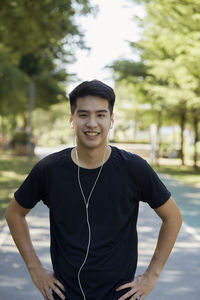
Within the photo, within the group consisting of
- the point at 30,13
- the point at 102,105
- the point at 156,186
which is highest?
the point at 30,13

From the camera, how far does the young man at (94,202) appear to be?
2.50 metres

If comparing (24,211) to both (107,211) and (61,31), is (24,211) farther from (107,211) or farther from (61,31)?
(61,31)

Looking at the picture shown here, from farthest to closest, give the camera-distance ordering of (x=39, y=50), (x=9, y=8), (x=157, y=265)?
1. (x=39, y=50)
2. (x=9, y=8)
3. (x=157, y=265)

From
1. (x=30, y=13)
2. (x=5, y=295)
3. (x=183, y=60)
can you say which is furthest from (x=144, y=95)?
(x=5, y=295)

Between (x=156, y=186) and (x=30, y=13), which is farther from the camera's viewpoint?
(x=30, y=13)

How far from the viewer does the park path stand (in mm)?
5590

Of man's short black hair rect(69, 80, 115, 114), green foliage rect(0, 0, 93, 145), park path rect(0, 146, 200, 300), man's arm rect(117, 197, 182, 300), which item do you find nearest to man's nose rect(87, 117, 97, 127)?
man's short black hair rect(69, 80, 115, 114)

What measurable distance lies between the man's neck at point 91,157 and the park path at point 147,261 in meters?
3.15

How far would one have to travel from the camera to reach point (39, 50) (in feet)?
75.7

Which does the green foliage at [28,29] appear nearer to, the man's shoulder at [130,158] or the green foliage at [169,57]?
the green foliage at [169,57]

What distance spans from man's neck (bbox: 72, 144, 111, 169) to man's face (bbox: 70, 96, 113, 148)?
2 cm

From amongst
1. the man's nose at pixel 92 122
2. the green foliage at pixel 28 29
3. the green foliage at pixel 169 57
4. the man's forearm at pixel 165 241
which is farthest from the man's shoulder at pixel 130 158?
the green foliage at pixel 169 57

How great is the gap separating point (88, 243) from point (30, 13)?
41.8 feet

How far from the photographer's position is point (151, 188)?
2.58m
